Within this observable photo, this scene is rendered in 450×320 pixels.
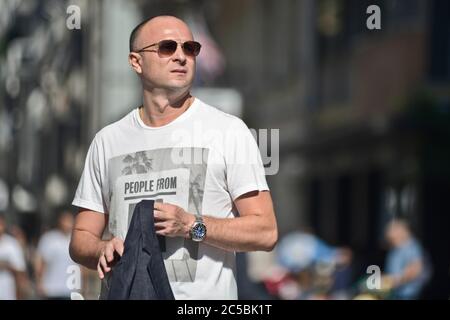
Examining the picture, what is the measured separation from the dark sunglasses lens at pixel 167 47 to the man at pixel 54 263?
980 cm

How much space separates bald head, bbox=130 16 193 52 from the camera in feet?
15.6

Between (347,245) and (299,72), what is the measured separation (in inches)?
291

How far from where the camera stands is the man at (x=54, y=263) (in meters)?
15.2

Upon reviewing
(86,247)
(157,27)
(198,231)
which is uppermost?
(157,27)

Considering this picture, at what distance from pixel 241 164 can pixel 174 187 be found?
23 centimetres

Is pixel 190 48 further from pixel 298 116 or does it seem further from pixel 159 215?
pixel 298 116

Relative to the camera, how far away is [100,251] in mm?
4707

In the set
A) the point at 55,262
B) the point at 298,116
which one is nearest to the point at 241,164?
the point at 55,262

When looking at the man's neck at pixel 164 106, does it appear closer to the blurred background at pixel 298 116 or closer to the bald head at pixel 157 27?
the bald head at pixel 157 27

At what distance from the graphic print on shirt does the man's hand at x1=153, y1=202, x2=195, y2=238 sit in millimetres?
130

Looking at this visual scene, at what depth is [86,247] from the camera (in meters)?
4.78

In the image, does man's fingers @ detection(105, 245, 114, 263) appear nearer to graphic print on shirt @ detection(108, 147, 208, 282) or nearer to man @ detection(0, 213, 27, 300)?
graphic print on shirt @ detection(108, 147, 208, 282)

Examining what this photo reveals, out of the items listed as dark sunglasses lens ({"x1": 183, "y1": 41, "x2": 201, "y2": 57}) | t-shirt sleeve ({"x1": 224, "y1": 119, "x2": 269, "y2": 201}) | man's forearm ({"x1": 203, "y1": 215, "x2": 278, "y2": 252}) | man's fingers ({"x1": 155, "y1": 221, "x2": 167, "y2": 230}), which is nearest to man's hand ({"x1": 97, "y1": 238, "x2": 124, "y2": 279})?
man's fingers ({"x1": 155, "y1": 221, "x2": 167, "y2": 230})

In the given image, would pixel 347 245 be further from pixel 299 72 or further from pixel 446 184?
pixel 299 72
